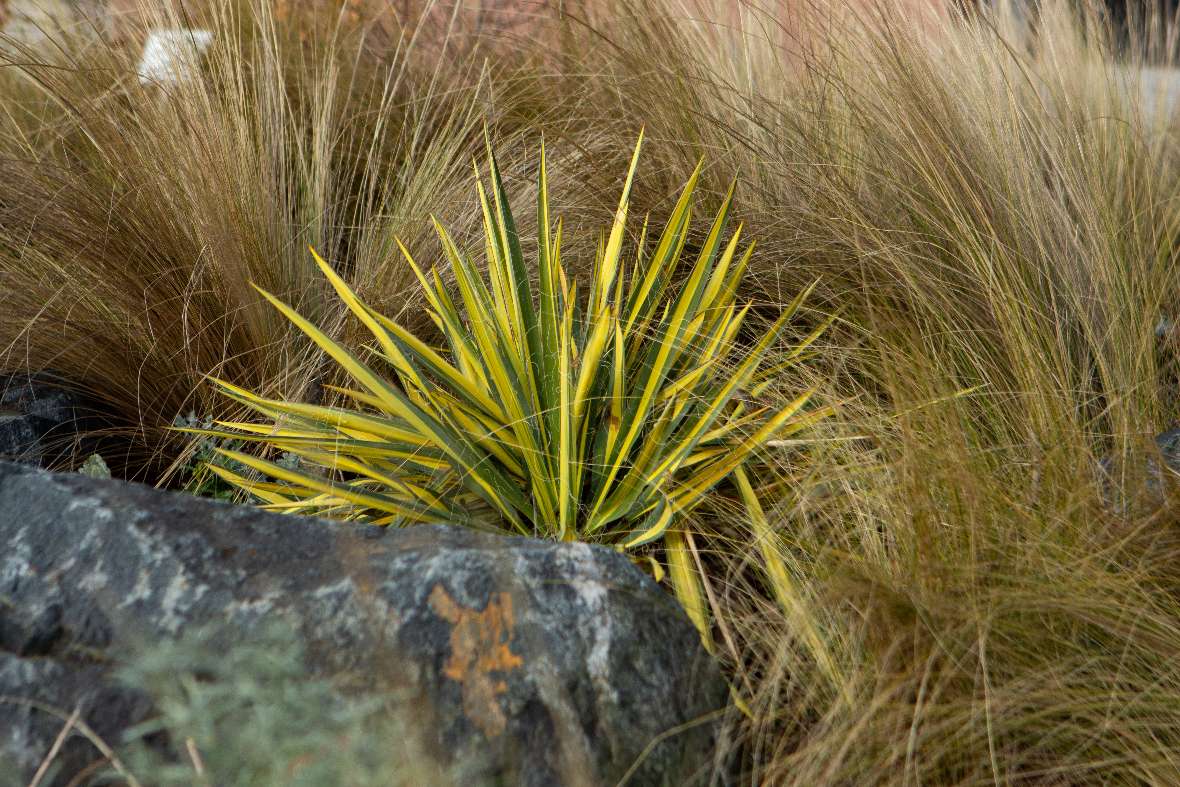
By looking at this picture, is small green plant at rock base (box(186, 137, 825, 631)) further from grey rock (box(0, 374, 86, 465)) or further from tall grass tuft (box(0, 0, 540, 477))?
grey rock (box(0, 374, 86, 465))

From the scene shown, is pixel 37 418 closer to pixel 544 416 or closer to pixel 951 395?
pixel 544 416

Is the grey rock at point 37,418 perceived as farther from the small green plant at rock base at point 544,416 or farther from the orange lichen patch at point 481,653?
the orange lichen patch at point 481,653

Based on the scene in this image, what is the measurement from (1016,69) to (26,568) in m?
2.42

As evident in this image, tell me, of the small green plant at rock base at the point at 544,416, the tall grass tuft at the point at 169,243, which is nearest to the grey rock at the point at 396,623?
the small green plant at rock base at the point at 544,416

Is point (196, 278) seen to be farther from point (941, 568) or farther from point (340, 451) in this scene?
point (941, 568)

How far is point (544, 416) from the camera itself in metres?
1.87

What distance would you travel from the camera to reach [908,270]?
2227 millimetres

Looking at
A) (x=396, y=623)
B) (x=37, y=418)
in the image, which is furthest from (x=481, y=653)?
(x=37, y=418)

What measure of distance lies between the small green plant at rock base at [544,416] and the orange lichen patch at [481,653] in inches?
17.5

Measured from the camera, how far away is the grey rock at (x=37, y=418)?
2246 mm

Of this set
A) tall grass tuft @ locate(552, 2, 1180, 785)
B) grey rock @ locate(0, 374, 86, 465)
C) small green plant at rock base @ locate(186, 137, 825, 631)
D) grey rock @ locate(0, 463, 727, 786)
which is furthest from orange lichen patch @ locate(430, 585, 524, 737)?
grey rock @ locate(0, 374, 86, 465)

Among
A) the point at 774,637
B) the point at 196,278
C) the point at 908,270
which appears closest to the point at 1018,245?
the point at 908,270

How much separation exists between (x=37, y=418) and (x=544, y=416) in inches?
46.2

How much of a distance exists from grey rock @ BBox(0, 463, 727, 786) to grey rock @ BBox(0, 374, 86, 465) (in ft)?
3.29
